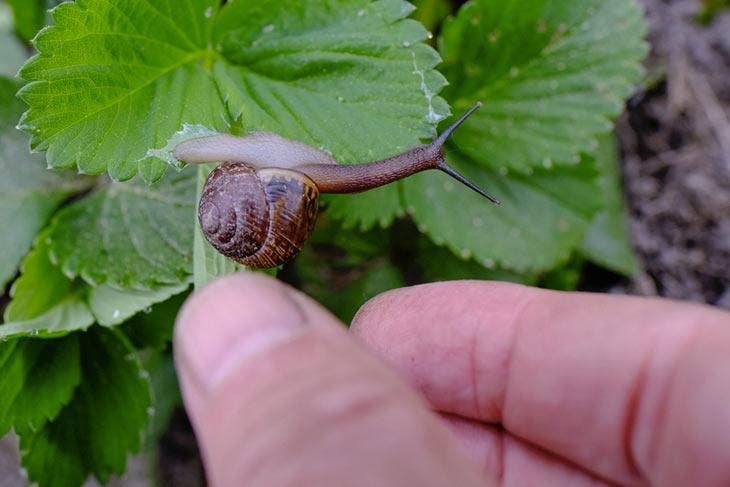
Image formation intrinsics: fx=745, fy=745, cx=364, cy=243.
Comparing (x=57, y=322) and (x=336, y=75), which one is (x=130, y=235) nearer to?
(x=57, y=322)

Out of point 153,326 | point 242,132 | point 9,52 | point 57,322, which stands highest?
point 242,132

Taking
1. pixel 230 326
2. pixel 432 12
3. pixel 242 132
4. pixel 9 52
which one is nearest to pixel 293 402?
pixel 230 326

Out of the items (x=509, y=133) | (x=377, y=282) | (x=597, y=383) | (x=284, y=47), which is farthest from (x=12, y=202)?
(x=597, y=383)

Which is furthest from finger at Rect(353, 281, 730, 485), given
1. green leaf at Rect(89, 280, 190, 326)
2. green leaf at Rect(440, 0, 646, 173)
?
green leaf at Rect(440, 0, 646, 173)

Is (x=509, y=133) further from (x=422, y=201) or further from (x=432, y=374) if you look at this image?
(x=432, y=374)

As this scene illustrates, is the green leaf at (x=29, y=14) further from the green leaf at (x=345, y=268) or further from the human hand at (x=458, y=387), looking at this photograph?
the human hand at (x=458, y=387)

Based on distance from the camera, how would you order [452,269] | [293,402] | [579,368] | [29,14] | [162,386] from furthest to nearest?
[162,386], [452,269], [29,14], [579,368], [293,402]

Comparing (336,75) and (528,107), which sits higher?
(336,75)

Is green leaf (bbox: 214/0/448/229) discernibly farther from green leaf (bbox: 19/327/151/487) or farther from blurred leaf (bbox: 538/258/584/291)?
blurred leaf (bbox: 538/258/584/291)
